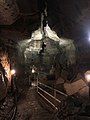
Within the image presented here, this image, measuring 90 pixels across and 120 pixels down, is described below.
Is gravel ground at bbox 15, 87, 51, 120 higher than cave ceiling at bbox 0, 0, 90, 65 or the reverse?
the reverse

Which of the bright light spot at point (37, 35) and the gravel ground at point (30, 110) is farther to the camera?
the bright light spot at point (37, 35)

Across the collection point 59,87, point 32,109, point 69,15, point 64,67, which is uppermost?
point 69,15

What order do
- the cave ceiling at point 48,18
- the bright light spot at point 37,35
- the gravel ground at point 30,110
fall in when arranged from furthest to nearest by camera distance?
the bright light spot at point 37,35 → the cave ceiling at point 48,18 → the gravel ground at point 30,110

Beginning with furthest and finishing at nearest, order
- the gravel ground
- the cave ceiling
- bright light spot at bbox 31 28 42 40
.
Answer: bright light spot at bbox 31 28 42 40 < the cave ceiling < the gravel ground

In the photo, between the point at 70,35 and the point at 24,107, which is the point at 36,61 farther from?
the point at 24,107

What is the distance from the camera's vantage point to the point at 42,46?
2533cm

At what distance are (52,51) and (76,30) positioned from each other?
277 inches

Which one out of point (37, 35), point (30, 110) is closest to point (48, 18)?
point (37, 35)

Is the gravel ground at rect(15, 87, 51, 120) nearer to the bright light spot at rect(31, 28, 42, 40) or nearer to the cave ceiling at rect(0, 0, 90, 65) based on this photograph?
the cave ceiling at rect(0, 0, 90, 65)

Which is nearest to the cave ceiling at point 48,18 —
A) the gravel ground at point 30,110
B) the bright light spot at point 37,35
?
the bright light spot at point 37,35

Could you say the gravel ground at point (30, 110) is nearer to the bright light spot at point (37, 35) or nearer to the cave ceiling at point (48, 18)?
the cave ceiling at point (48, 18)

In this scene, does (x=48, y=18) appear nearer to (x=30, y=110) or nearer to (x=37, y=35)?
(x=37, y=35)

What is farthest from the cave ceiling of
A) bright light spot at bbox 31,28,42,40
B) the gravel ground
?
the gravel ground

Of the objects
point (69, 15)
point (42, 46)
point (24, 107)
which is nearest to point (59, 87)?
point (24, 107)
